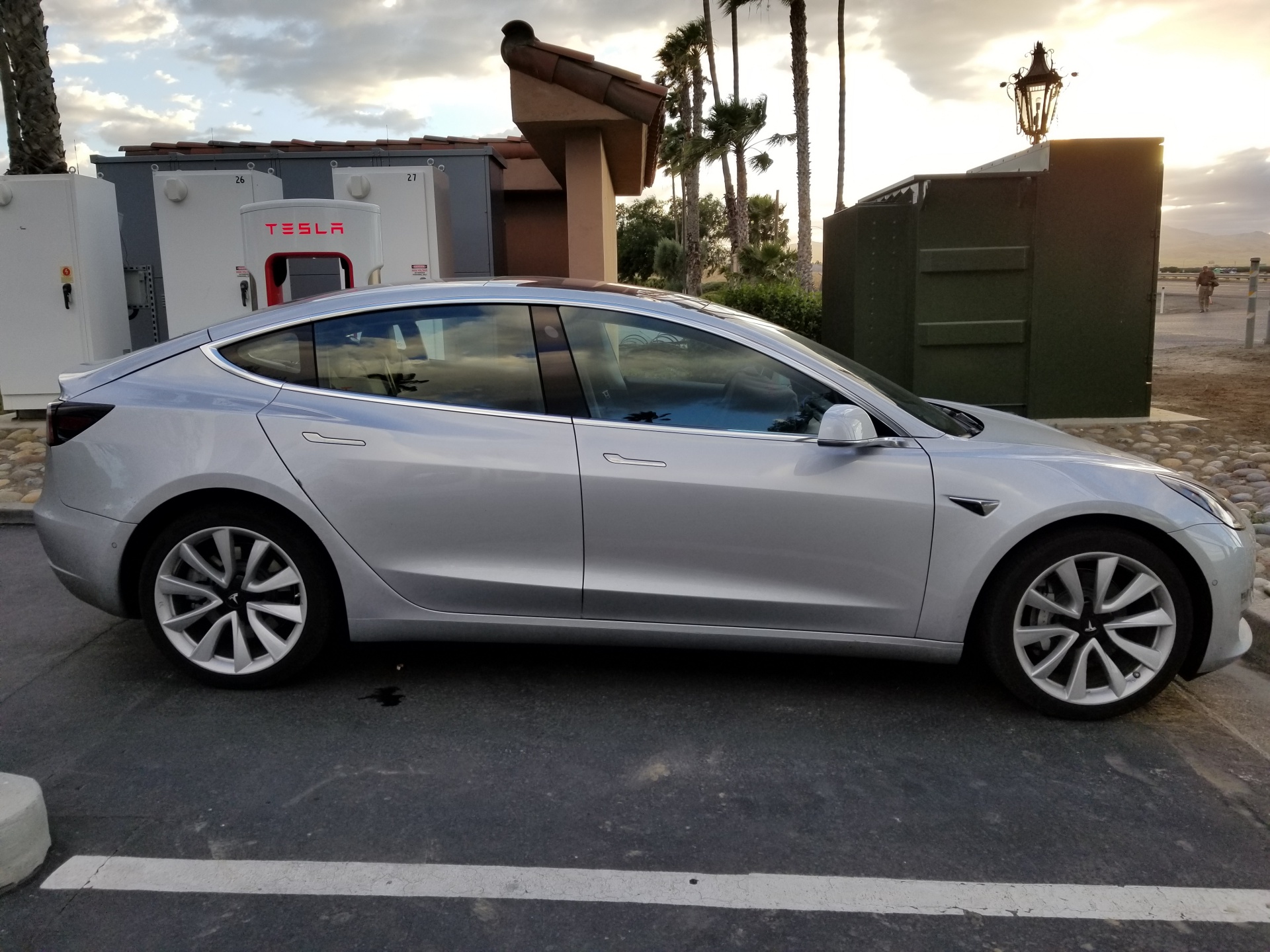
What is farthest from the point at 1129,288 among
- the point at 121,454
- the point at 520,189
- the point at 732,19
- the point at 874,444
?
the point at 732,19

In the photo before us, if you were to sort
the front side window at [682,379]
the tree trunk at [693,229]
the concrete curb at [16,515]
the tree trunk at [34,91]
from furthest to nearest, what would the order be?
the tree trunk at [693,229] < the tree trunk at [34,91] < the concrete curb at [16,515] < the front side window at [682,379]

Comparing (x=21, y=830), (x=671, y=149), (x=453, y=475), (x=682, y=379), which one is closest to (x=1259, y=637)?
(x=682, y=379)

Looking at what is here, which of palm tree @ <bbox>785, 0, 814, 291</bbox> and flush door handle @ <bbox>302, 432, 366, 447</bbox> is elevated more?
palm tree @ <bbox>785, 0, 814, 291</bbox>

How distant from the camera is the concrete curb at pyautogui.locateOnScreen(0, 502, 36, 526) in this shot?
684cm

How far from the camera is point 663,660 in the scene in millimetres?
4352

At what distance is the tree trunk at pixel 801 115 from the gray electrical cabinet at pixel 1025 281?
1466 cm

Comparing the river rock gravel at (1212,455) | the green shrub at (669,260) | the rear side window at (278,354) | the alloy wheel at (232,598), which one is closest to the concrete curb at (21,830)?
the alloy wheel at (232,598)

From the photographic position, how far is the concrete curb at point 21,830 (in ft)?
8.76

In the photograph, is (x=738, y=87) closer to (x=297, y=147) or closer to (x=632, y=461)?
(x=297, y=147)

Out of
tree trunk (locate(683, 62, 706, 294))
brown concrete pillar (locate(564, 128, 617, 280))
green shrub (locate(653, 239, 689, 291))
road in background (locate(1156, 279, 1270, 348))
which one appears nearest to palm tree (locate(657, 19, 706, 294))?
tree trunk (locate(683, 62, 706, 294))

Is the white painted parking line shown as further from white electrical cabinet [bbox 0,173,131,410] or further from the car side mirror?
white electrical cabinet [bbox 0,173,131,410]

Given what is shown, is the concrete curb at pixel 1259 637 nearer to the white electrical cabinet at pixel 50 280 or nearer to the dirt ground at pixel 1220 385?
the dirt ground at pixel 1220 385

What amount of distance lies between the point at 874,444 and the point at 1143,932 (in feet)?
5.59

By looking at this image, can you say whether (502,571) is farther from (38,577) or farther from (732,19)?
(732,19)
